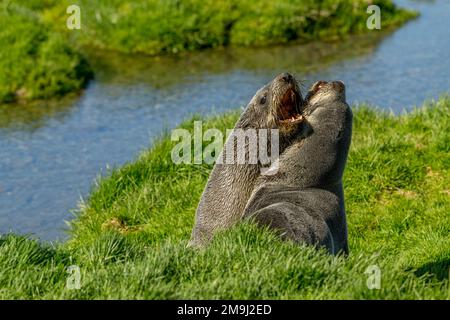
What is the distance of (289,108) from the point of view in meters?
7.37

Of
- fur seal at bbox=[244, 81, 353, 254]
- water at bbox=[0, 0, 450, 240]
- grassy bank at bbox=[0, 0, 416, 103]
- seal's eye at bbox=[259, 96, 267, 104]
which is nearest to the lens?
fur seal at bbox=[244, 81, 353, 254]

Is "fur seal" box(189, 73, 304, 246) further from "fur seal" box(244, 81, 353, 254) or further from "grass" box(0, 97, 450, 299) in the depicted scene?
"grass" box(0, 97, 450, 299)

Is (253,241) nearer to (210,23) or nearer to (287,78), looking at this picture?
(287,78)

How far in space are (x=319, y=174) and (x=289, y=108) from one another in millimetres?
584

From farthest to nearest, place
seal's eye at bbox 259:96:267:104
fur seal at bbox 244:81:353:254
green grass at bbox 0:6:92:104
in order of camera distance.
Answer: green grass at bbox 0:6:92:104
seal's eye at bbox 259:96:267:104
fur seal at bbox 244:81:353:254

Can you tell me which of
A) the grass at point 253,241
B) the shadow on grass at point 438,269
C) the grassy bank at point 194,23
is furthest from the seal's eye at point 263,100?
the grassy bank at point 194,23

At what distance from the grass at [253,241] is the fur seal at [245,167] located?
35cm

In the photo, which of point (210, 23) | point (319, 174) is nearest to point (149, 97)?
point (210, 23)

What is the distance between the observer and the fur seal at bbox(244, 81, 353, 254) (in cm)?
698

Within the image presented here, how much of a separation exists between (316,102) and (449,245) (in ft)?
5.57

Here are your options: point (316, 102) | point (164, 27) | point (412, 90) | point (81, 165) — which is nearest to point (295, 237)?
point (316, 102)

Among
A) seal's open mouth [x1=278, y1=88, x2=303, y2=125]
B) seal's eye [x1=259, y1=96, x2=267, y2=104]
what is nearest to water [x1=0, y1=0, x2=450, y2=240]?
seal's eye [x1=259, y1=96, x2=267, y2=104]

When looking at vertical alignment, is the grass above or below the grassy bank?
below

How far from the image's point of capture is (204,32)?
16.8 metres
